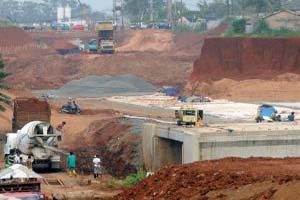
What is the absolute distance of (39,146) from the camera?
37.6 m

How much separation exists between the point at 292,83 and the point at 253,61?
8.08 metres

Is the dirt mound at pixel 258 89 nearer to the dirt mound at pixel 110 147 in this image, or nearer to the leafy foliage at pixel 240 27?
the leafy foliage at pixel 240 27

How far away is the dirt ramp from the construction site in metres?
0.12

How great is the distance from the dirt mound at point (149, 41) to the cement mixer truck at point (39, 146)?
10433 cm

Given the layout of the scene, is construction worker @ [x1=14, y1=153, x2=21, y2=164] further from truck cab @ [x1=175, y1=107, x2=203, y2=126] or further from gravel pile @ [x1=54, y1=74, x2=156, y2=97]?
gravel pile @ [x1=54, y1=74, x2=156, y2=97]

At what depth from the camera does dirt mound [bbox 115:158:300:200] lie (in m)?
18.8

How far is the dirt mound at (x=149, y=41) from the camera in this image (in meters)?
145

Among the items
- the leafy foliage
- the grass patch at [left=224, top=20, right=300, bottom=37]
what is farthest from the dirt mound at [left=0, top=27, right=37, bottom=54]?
the grass patch at [left=224, top=20, right=300, bottom=37]

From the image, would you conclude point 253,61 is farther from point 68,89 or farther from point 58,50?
point 58,50

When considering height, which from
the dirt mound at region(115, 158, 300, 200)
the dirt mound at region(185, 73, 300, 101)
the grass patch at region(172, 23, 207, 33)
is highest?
the dirt mound at region(115, 158, 300, 200)

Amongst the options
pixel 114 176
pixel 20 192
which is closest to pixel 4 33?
pixel 114 176

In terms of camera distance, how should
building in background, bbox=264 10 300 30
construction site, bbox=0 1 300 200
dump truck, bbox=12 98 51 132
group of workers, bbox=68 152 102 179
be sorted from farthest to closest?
building in background, bbox=264 10 300 30, dump truck, bbox=12 98 51 132, group of workers, bbox=68 152 102 179, construction site, bbox=0 1 300 200

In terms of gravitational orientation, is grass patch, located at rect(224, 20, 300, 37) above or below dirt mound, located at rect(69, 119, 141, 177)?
above

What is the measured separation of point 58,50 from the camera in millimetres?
139750
